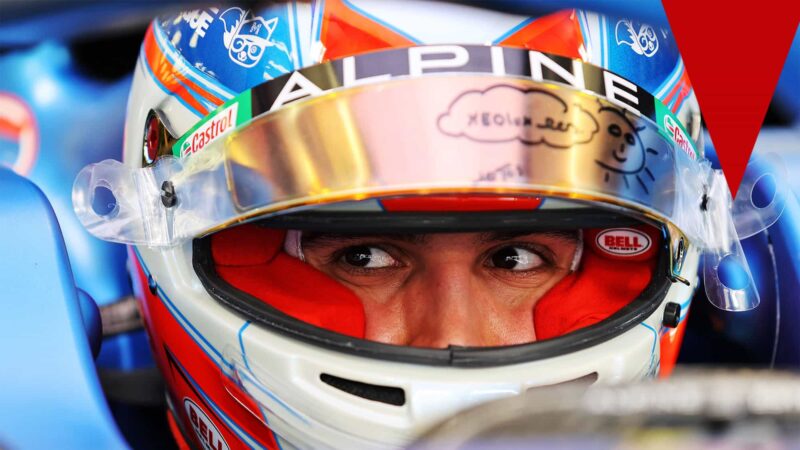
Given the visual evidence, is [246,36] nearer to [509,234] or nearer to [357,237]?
[357,237]

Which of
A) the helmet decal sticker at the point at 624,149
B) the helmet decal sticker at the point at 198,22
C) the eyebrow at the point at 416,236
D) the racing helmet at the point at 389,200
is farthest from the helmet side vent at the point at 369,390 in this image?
the helmet decal sticker at the point at 198,22

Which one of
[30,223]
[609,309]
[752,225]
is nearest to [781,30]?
[752,225]

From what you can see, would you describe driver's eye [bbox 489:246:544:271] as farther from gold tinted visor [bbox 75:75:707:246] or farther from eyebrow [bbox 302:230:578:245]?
gold tinted visor [bbox 75:75:707:246]

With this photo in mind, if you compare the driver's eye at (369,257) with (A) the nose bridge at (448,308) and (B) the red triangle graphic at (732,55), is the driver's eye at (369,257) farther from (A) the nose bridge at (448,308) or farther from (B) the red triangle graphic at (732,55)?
(B) the red triangle graphic at (732,55)

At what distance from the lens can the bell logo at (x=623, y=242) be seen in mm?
1075

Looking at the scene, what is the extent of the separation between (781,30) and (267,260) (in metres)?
0.66

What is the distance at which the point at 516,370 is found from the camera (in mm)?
839

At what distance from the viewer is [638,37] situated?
0.97 metres

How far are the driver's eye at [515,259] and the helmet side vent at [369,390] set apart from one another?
9.6 inches

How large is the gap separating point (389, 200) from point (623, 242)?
1.32 ft

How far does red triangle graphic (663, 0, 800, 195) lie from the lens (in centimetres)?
96

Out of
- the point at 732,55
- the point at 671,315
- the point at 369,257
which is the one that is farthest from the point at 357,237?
the point at 732,55

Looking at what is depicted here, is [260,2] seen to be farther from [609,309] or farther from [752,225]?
[752,225]

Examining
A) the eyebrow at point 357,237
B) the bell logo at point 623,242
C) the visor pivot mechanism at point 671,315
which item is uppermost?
the eyebrow at point 357,237
